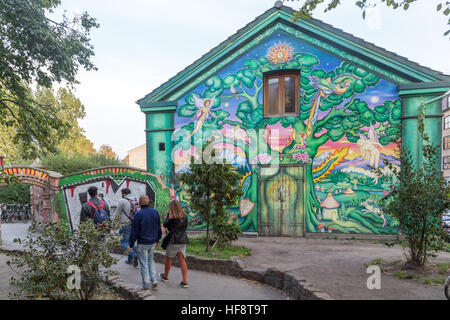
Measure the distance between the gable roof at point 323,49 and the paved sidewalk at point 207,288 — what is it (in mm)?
7973

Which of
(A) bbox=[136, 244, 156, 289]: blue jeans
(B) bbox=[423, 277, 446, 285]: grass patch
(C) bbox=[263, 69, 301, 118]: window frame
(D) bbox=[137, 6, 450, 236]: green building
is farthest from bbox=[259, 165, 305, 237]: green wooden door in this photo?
(A) bbox=[136, 244, 156, 289]: blue jeans

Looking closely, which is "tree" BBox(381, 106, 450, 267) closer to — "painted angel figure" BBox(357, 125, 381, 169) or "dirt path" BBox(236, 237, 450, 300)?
"dirt path" BBox(236, 237, 450, 300)

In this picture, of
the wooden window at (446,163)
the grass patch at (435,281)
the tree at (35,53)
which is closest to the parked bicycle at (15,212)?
the tree at (35,53)

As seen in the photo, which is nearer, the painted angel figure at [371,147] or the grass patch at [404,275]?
the grass patch at [404,275]

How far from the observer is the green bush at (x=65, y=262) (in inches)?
179

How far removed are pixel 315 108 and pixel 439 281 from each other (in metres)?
7.05

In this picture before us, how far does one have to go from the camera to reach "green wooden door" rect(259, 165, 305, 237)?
11.4m

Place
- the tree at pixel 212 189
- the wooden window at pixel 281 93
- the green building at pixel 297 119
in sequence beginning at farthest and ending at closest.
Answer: the wooden window at pixel 281 93, the green building at pixel 297 119, the tree at pixel 212 189

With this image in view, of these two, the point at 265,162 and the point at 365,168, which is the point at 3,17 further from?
the point at 365,168

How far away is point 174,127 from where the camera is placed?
1275 centimetres

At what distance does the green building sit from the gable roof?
4cm

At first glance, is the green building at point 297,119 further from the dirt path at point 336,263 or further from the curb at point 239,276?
the curb at point 239,276

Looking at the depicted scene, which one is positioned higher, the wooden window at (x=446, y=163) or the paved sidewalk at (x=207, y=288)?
the wooden window at (x=446, y=163)
